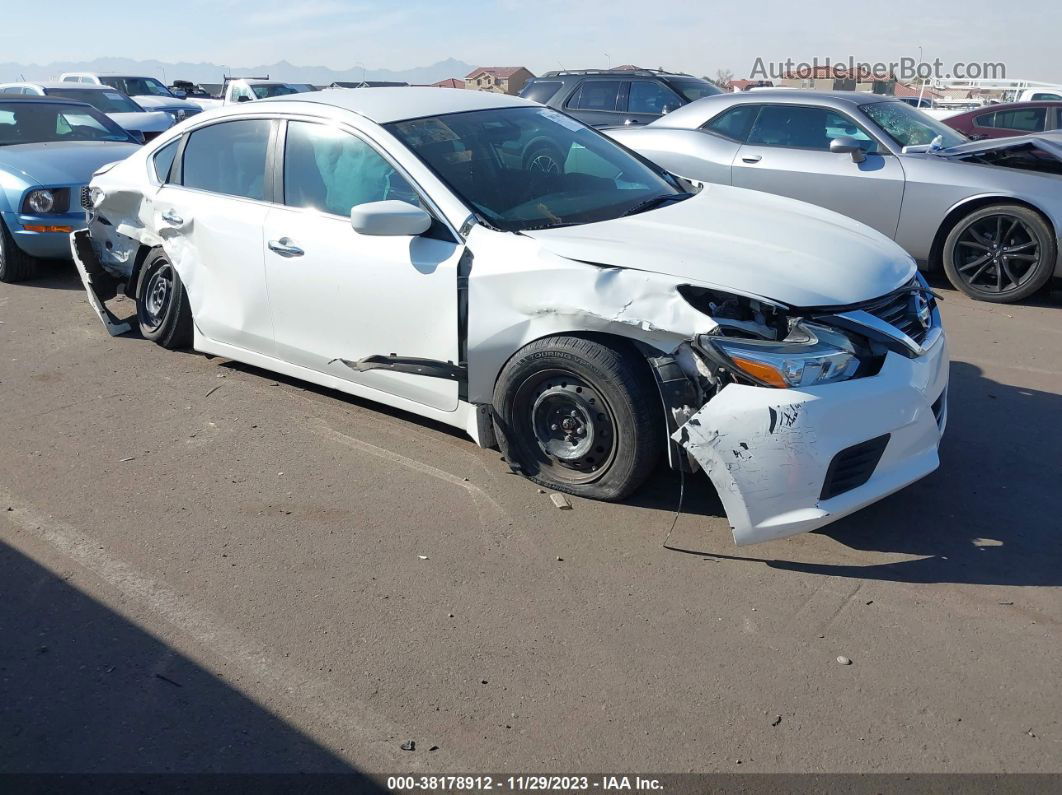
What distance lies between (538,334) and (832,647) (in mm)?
1681

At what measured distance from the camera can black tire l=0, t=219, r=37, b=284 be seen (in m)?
7.98

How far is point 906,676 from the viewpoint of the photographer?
9.79ft

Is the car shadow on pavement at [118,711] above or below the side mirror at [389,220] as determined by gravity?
below

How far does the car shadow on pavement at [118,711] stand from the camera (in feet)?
8.84

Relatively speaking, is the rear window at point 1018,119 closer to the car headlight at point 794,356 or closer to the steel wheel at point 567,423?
the car headlight at point 794,356

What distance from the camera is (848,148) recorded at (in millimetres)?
7586

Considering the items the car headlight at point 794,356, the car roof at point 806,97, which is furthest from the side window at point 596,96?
the car headlight at point 794,356

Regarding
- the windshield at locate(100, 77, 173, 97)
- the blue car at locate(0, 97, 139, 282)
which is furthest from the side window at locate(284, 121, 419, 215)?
the windshield at locate(100, 77, 173, 97)

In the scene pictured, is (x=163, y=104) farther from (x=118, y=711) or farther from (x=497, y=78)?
(x=118, y=711)

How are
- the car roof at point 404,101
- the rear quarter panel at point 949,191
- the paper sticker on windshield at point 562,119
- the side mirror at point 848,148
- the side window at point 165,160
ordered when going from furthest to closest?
→ the side mirror at point 848,148
the rear quarter panel at point 949,191
the side window at point 165,160
the paper sticker on windshield at point 562,119
the car roof at point 404,101

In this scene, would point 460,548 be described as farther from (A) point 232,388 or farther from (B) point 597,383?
(A) point 232,388

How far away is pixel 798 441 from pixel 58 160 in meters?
7.25

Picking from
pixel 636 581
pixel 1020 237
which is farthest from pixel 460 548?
pixel 1020 237

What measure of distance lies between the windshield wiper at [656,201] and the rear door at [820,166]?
351 centimetres
